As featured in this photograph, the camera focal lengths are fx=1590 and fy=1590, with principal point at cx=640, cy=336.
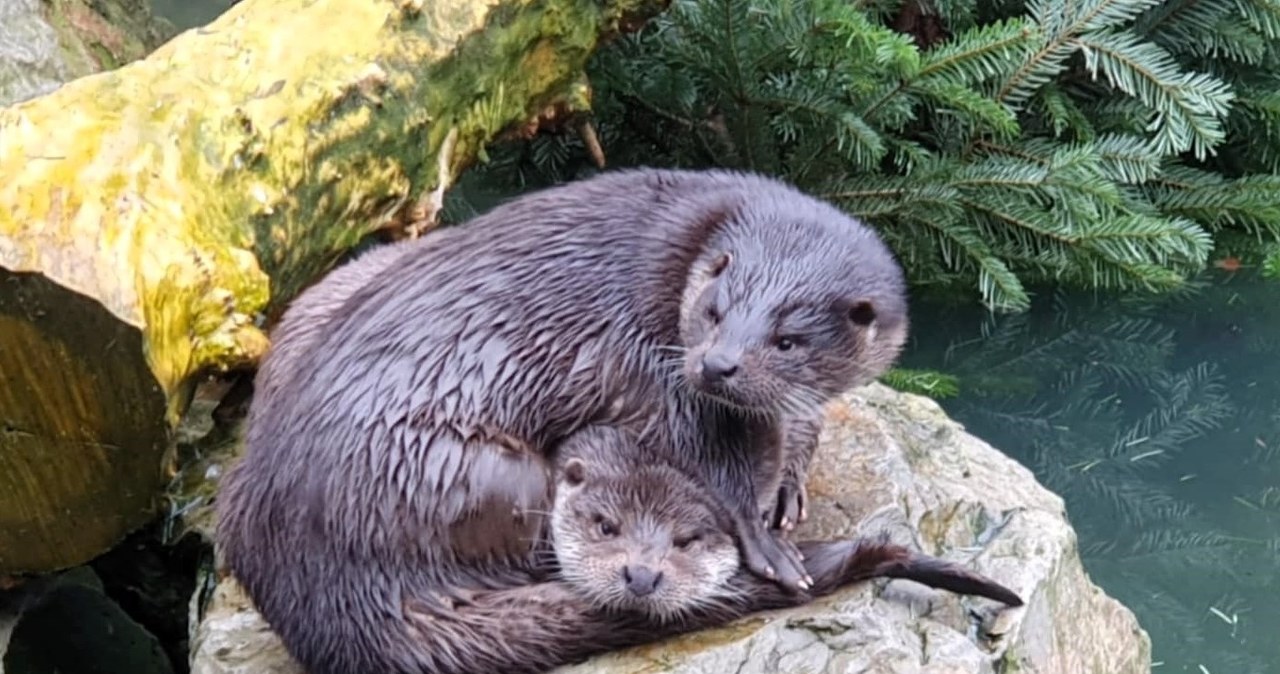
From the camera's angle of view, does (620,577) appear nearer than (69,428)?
Yes

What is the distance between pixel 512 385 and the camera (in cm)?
269

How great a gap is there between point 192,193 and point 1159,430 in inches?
105

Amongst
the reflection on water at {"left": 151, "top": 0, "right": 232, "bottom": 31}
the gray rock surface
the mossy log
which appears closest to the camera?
the mossy log

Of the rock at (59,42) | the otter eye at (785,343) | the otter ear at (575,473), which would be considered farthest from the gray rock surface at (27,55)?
the otter eye at (785,343)

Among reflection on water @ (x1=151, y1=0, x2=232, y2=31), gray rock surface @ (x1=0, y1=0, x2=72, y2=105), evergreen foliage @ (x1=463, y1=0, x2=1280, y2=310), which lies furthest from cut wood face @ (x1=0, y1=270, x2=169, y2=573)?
reflection on water @ (x1=151, y1=0, x2=232, y2=31)

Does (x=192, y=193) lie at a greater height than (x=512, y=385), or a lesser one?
greater

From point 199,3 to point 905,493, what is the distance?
5.05 meters

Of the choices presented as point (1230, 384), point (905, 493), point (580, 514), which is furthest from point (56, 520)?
point (1230, 384)

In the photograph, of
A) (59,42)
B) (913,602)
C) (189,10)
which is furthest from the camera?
(189,10)

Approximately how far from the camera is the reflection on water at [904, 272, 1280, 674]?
12.8 feet

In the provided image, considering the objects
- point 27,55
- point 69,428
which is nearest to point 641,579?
point 69,428

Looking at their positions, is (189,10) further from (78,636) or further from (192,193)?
(192,193)

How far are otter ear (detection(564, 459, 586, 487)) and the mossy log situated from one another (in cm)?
79

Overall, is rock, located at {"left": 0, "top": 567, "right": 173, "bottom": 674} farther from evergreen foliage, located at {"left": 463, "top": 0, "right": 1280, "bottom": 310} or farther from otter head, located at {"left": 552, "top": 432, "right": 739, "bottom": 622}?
evergreen foliage, located at {"left": 463, "top": 0, "right": 1280, "bottom": 310}
